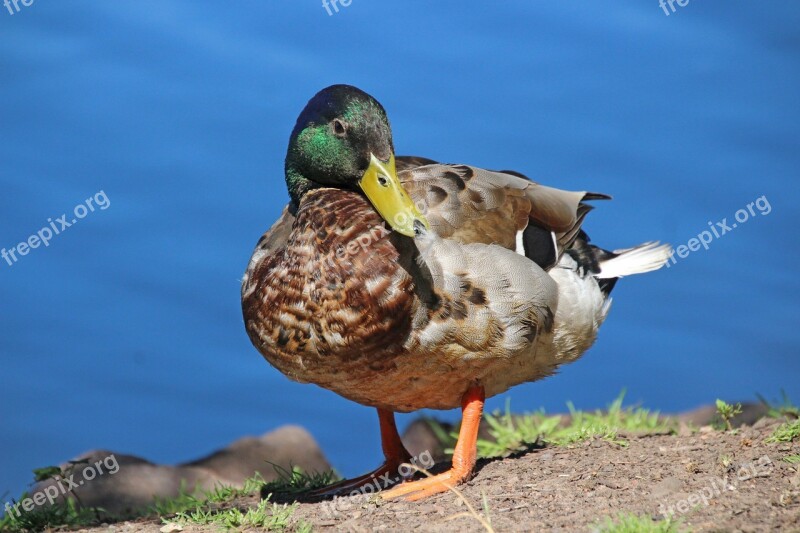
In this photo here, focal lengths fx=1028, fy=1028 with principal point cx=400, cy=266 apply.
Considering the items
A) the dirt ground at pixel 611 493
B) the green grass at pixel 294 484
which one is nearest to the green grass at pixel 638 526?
the dirt ground at pixel 611 493

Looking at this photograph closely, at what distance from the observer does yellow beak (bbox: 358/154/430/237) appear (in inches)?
167

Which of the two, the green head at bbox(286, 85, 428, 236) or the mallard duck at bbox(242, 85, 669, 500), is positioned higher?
the green head at bbox(286, 85, 428, 236)

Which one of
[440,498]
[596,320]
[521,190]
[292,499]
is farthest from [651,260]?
[292,499]

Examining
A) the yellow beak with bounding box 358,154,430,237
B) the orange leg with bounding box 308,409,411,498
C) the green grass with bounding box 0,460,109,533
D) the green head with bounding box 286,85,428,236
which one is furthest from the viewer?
A: the orange leg with bounding box 308,409,411,498

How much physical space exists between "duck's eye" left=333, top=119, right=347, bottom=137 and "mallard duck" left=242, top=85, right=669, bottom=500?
18mm

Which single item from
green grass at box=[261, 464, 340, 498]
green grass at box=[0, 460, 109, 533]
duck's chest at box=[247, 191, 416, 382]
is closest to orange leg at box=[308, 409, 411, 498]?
green grass at box=[261, 464, 340, 498]

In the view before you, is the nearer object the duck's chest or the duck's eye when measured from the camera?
the duck's chest

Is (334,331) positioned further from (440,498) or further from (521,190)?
(521,190)

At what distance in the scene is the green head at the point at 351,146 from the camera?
4.40 meters

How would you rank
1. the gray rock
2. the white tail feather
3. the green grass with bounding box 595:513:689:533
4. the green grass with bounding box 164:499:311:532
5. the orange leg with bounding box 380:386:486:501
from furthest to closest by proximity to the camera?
the gray rock, the white tail feather, the orange leg with bounding box 380:386:486:501, the green grass with bounding box 164:499:311:532, the green grass with bounding box 595:513:689:533

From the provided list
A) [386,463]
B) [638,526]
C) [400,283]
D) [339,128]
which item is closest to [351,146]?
[339,128]

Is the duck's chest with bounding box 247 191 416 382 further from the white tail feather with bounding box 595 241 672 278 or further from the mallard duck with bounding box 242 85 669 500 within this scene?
the white tail feather with bounding box 595 241 672 278

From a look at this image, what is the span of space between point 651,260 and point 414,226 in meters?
1.72

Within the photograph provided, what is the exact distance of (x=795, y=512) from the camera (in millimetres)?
3635
